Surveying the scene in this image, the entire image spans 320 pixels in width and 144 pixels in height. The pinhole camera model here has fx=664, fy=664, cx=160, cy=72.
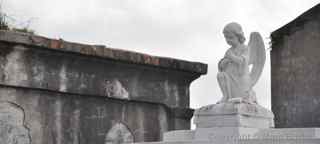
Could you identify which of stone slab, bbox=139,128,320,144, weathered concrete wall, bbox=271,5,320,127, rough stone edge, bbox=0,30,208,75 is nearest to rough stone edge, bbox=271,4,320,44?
weathered concrete wall, bbox=271,5,320,127

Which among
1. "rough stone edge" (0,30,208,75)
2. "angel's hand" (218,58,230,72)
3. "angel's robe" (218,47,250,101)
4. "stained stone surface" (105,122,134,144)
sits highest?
"rough stone edge" (0,30,208,75)

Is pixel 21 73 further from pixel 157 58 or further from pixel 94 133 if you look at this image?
pixel 157 58

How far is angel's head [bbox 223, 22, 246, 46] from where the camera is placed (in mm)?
8531

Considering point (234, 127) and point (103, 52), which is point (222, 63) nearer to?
point (234, 127)

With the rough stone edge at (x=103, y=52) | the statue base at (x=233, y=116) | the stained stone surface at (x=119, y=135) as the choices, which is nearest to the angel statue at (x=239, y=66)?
the statue base at (x=233, y=116)

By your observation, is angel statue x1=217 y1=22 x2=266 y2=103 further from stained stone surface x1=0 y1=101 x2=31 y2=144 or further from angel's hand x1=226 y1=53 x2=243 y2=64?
stained stone surface x1=0 y1=101 x2=31 y2=144

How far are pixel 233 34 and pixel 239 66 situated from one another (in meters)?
0.42

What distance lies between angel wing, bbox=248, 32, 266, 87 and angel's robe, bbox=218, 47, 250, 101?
0.17m

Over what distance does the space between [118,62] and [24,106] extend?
1985 millimetres

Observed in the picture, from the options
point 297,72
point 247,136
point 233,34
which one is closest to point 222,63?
point 233,34

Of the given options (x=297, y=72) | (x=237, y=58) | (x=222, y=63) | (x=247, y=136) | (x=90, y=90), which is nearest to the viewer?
(x=247, y=136)

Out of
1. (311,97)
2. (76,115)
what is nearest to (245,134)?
(76,115)

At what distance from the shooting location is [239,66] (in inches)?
337

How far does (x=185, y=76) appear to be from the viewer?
42.7 ft
